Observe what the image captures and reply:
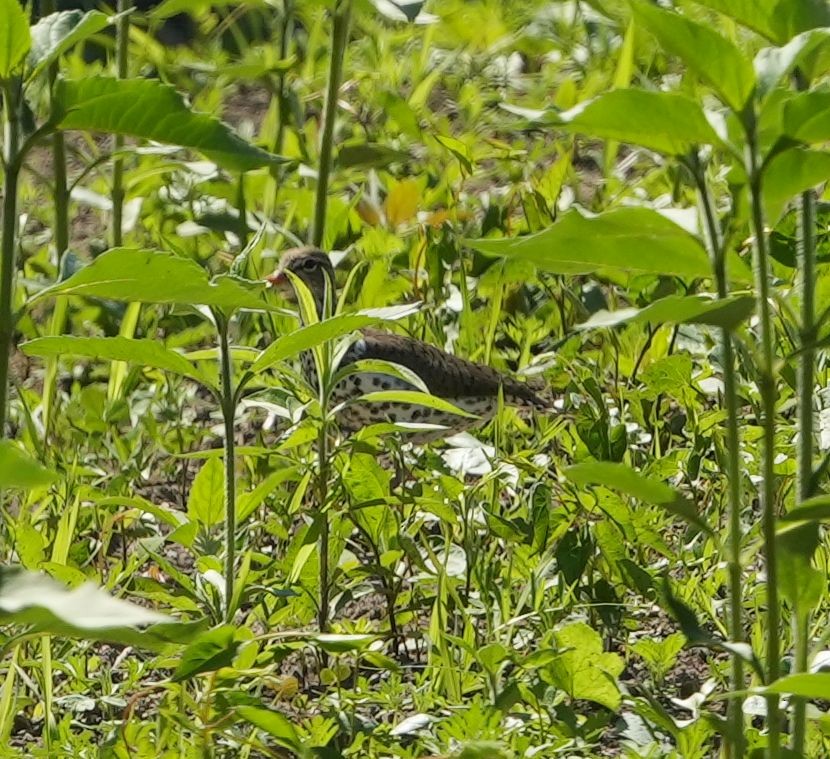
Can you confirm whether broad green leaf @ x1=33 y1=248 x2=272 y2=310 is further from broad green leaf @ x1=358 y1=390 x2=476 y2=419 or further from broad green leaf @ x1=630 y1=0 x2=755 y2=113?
broad green leaf @ x1=358 y1=390 x2=476 y2=419

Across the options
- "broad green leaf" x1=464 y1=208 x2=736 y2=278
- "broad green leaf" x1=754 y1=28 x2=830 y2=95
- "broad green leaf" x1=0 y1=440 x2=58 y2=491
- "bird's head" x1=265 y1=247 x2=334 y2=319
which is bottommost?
"broad green leaf" x1=0 y1=440 x2=58 y2=491

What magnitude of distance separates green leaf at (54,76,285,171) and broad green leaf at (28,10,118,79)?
0.20 feet

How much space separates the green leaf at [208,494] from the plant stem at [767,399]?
1.19 metres

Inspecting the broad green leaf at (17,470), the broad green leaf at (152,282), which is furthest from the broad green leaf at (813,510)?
the broad green leaf at (17,470)

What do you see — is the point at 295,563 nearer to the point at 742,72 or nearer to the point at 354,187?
the point at 742,72

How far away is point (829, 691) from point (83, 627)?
933mm

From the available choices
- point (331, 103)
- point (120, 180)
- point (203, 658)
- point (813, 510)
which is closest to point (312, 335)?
point (203, 658)

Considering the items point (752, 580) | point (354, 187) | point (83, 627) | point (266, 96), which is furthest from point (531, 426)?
point (266, 96)

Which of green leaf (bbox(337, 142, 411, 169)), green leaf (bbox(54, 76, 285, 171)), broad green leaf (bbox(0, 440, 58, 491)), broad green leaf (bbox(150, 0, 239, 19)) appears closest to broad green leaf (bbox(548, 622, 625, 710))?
green leaf (bbox(54, 76, 285, 171))

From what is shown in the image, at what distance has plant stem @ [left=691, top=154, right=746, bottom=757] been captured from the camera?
2.18m

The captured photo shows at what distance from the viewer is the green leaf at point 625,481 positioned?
2.13 m

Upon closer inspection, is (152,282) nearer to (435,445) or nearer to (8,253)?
(8,253)

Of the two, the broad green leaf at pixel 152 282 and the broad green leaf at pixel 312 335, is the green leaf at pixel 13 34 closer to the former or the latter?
the broad green leaf at pixel 152 282

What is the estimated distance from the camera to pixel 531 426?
14.9 feet
